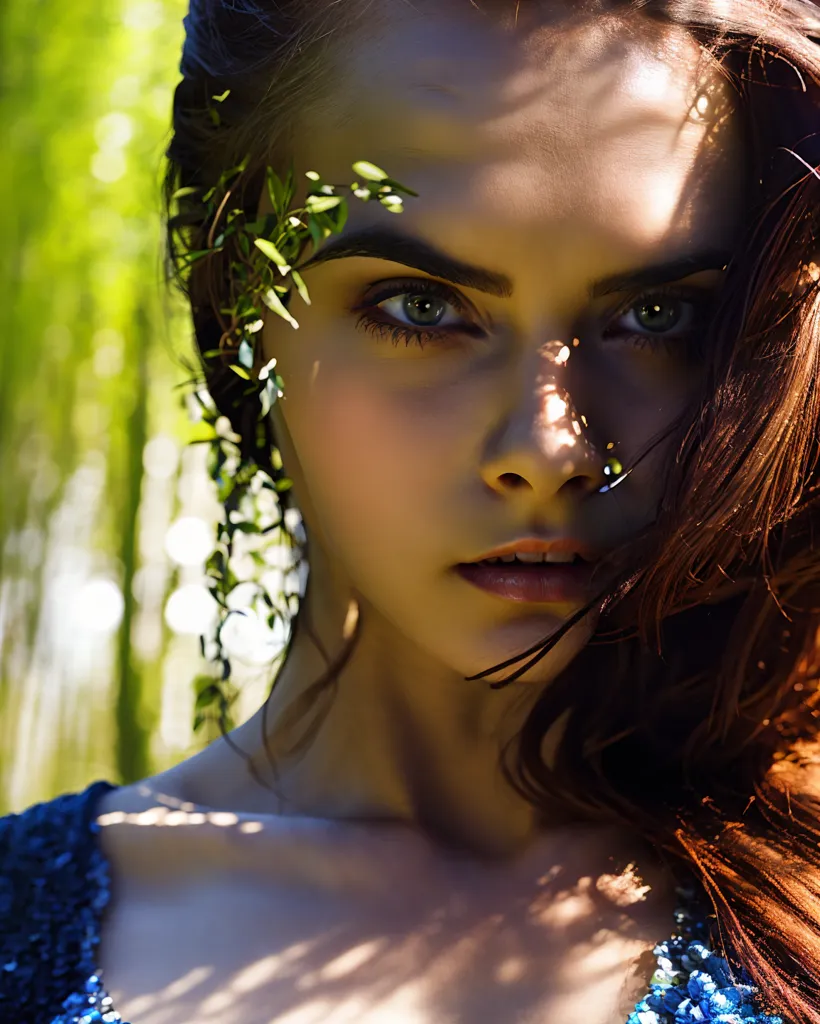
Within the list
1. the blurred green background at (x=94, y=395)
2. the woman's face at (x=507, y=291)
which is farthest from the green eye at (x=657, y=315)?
the blurred green background at (x=94, y=395)

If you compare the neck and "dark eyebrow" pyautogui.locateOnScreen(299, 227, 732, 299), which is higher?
"dark eyebrow" pyautogui.locateOnScreen(299, 227, 732, 299)

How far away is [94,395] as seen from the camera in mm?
2936

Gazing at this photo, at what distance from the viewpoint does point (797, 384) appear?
1.16 metres

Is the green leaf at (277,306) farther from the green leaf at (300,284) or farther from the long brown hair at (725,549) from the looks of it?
the long brown hair at (725,549)

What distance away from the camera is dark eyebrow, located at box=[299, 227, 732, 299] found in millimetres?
1179

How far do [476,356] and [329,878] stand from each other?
547mm

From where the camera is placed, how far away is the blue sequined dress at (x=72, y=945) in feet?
3.90

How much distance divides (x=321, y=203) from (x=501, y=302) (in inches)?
7.6

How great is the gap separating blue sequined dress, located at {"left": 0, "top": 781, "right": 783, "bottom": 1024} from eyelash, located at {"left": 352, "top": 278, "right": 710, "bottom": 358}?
1.77 feet

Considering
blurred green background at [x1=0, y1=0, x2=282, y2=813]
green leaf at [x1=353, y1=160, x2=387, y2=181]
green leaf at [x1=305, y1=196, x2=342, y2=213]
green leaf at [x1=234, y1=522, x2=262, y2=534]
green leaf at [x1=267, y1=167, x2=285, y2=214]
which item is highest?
blurred green background at [x1=0, y1=0, x2=282, y2=813]

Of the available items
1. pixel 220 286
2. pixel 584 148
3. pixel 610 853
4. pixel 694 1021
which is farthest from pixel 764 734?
pixel 220 286

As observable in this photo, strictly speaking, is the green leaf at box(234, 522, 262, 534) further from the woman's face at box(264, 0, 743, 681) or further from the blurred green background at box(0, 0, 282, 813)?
the blurred green background at box(0, 0, 282, 813)

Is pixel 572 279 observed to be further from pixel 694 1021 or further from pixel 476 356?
pixel 694 1021

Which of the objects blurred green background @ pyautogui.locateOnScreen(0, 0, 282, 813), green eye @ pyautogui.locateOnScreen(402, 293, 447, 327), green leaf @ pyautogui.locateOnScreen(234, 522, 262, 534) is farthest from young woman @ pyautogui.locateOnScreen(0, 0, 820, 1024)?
blurred green background @ pyautogui.locateOnScreen(0, 0, 282, 813)
